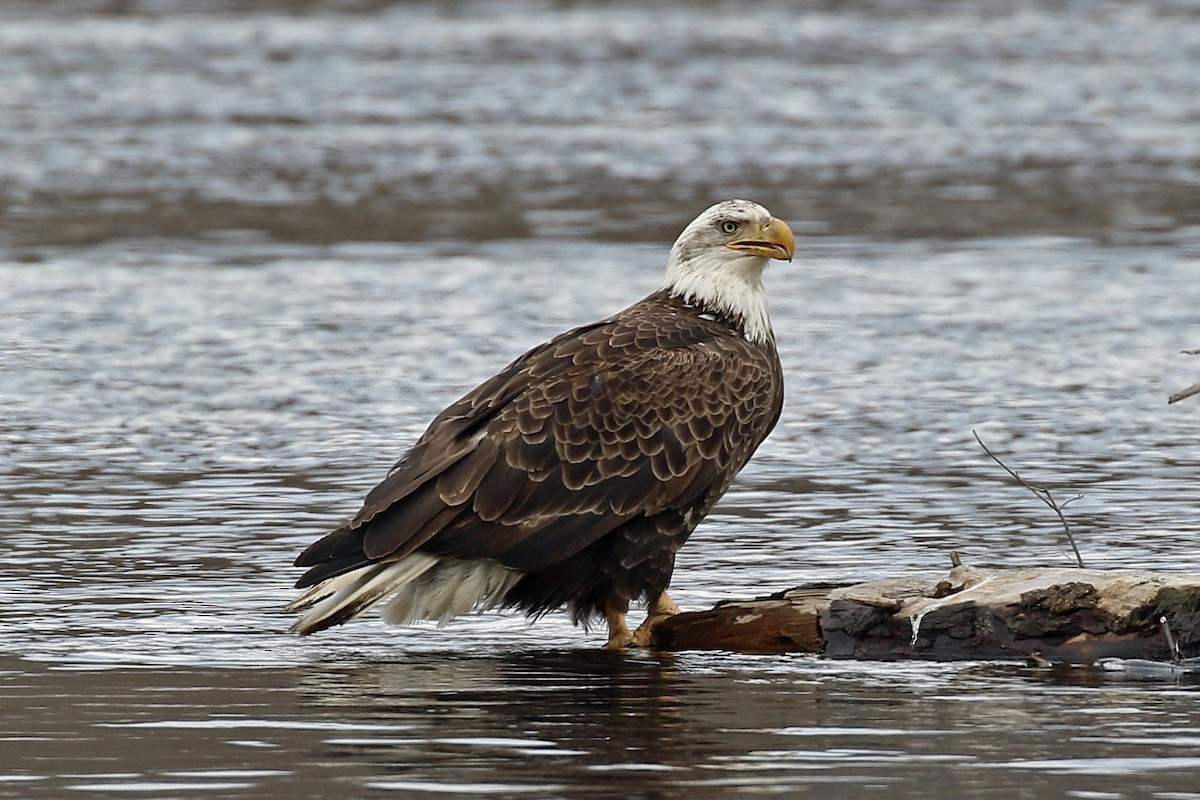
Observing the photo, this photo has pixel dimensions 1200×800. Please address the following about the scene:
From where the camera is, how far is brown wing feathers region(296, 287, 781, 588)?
24.6 ft

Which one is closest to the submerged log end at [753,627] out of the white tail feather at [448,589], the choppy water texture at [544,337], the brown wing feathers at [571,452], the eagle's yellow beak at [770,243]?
the choppy water texture at [544,337]

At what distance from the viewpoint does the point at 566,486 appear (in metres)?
7.66

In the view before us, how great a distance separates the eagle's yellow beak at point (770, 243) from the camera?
8312 millimetres

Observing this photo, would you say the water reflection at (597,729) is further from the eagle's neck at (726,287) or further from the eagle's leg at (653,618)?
the eagle's neck at (726,287)

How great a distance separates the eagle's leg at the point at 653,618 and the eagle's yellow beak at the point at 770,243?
1.19 meters

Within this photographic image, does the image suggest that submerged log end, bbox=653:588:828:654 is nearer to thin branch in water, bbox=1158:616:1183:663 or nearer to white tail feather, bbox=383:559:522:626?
white tail feather, bbox=383:559:522:626

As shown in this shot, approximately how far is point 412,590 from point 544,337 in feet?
19.6

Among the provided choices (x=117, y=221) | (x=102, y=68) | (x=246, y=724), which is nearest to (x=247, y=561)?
(x=246, y=724)

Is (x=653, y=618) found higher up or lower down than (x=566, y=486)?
lower down

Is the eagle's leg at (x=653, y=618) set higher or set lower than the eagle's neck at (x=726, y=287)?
lower

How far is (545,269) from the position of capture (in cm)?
1581

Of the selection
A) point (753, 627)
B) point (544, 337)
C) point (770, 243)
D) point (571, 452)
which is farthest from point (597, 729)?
point (544, 337)

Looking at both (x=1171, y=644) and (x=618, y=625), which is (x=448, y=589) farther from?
(x=1171, y=644)

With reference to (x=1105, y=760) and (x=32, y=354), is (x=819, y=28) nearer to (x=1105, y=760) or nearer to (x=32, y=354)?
(x=32, y=354)
